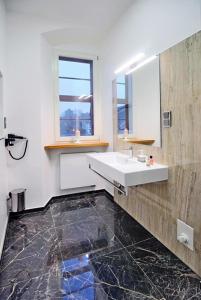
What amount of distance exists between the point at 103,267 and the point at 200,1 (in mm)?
2272

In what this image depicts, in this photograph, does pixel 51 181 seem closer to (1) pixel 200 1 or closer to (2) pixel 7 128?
(2) pixel 7 128

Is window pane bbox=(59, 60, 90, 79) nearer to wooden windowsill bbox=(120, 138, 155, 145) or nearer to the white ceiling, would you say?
the white ceiling

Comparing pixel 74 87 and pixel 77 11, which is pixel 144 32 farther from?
pixel 74 87

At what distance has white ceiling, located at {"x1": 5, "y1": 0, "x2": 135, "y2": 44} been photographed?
2.37 meters

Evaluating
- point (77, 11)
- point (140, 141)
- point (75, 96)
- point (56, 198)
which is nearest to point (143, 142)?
point (140, 141)

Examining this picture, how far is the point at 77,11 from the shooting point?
252 cm

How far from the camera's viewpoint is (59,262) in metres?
1.74

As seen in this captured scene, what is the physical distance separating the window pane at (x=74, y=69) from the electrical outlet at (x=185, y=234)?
283cm

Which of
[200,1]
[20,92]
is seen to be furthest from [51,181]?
[200,1]

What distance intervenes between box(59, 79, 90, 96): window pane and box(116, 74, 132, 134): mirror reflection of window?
2.81ft

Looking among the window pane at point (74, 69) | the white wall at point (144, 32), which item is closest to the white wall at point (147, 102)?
the white wall at point (144, 32)

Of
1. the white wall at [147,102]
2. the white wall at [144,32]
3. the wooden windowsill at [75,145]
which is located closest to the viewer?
the white wall at [144,32]

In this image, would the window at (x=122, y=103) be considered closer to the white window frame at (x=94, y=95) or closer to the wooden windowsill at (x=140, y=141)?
the wooden windowsill at (x=140, y=141)

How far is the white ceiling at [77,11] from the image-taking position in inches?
93.2
